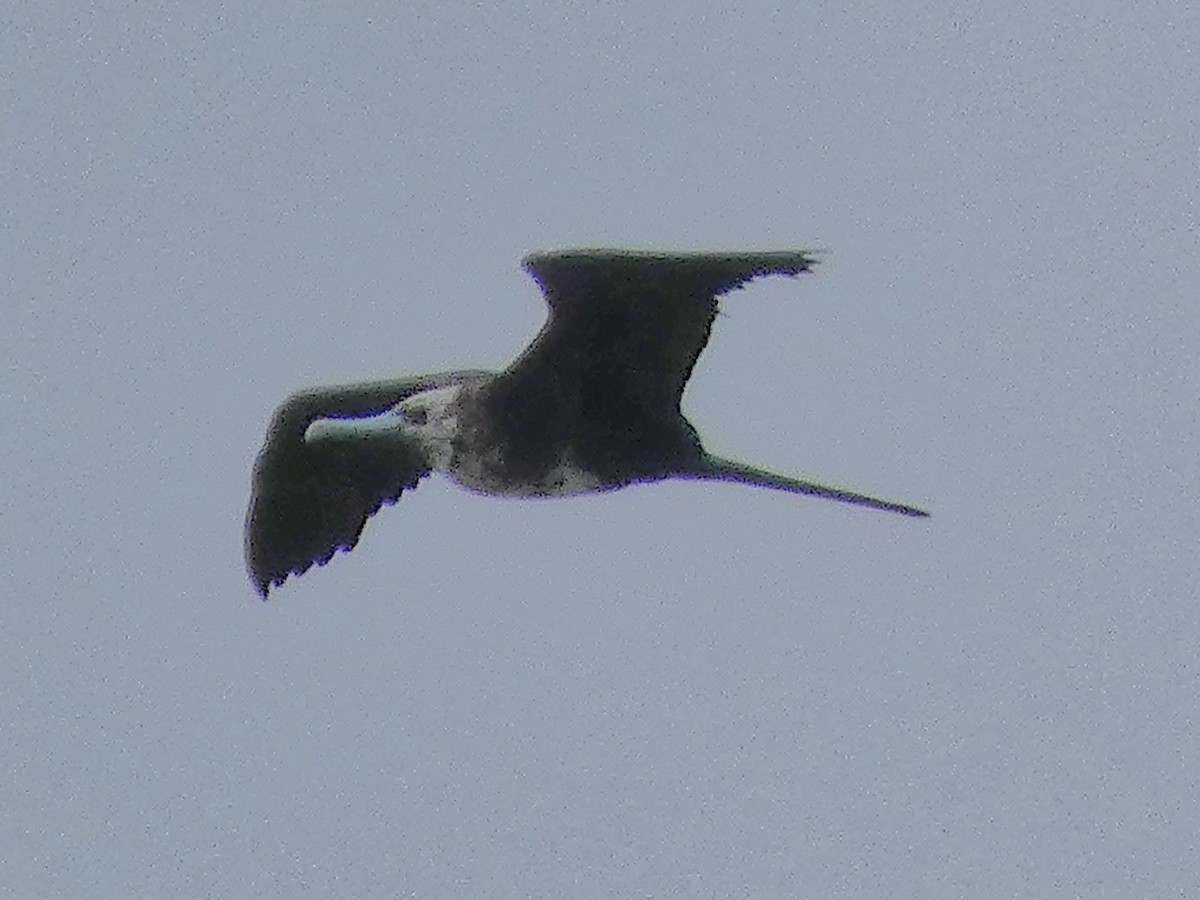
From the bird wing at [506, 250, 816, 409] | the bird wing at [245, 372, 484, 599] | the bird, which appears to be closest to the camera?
the bird wing at [506, 250, 816, 409]

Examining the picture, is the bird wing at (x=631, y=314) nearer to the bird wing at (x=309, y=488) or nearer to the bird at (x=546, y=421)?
the bird at (x=546, y=421)

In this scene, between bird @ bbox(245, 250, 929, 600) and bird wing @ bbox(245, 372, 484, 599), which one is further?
bird wing @ bbox(245, 372, 484, 599)

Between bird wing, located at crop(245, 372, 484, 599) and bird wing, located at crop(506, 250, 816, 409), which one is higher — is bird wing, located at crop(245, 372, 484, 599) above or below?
below

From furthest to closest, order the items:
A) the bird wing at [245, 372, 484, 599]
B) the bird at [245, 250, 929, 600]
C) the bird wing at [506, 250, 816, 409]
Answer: the bird wing at [245, 372, 484, 599] → the bird at [245, 250, 929, 600] → the bird wing at [506, 250, 816, 409]

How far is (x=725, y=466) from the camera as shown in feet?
25.2

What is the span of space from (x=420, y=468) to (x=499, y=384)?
0.58 m

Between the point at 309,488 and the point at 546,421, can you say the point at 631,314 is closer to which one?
the point at 546,421

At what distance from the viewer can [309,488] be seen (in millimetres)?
8562

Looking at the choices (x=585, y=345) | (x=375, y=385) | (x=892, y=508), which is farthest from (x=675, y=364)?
(x=375, y=385)

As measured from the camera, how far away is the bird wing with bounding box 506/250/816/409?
7.04m

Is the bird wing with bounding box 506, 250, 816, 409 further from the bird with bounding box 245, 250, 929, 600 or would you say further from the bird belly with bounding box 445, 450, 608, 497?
the bird belly with bounding box 445, 450, 608, 497

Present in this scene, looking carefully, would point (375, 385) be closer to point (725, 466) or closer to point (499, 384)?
point (499, 384)

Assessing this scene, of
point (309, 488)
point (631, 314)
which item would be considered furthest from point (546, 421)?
point (309, 488)

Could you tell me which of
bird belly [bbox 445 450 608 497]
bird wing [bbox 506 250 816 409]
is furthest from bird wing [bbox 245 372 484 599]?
bird wing [bbox 506 250 816 409]
